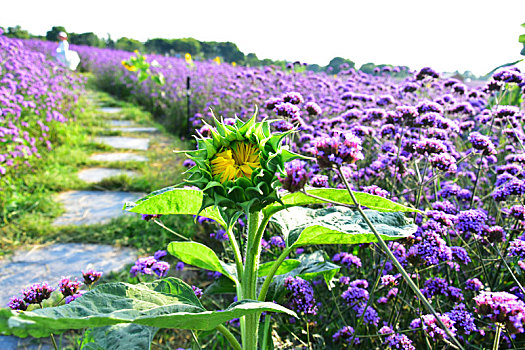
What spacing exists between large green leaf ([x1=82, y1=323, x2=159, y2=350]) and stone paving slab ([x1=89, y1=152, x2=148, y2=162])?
15.4ft

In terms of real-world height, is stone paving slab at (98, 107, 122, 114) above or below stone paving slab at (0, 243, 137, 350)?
above

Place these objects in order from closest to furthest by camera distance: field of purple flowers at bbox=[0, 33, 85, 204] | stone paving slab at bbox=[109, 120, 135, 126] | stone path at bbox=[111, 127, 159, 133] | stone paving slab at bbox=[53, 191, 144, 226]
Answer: stone paving slab at bbox=[53, 191, 144, 226], field of purple flowers at bbox=[0, 33, 85, 204], stone path at bbox=[111, 127, 159, 133], stone paving slab at bbox=[109, 120, 135, 126]

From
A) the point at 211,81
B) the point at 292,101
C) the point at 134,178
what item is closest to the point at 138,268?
the point at 292,101

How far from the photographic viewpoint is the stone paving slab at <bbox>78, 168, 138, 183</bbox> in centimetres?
468

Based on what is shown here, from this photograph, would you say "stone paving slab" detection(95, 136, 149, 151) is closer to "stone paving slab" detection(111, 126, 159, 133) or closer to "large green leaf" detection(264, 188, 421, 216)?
"stone paving slab" detection(111, 126, 159, 133)

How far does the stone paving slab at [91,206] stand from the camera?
3.66 m

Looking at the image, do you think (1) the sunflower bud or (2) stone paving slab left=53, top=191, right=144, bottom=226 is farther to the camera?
(2) stone paving slab left=53, top=191, right=144, bottom=226

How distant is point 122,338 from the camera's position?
89 cm

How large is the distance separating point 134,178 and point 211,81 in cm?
530

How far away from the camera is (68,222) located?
3609 millimetres

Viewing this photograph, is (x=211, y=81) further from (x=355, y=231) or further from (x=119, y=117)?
(x=355, y=231)

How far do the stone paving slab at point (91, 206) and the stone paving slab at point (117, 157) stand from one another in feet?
3.61

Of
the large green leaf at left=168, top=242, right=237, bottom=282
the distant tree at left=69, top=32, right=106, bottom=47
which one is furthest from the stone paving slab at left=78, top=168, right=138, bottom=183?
the distant tree at left=69, top=32, right=106, bottom=47

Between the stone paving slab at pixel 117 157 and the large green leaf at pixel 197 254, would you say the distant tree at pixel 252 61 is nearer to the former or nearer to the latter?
the stone paving slab at pixel 117 157
